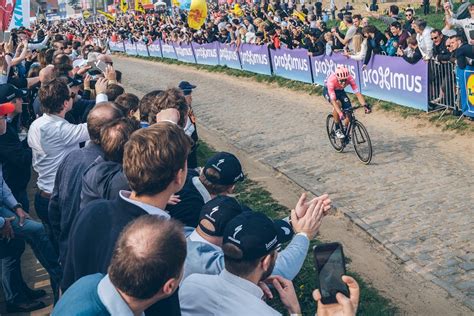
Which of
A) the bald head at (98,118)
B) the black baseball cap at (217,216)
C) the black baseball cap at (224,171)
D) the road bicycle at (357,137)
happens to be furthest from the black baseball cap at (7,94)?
the road bicycle at (357,137)

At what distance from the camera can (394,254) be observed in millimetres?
7676

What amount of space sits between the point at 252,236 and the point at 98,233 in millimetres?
980

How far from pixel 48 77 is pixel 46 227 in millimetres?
3049

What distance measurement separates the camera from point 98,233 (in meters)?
3.58

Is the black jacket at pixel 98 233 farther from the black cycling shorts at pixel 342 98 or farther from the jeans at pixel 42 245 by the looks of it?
the black cycling shorts at pixel 342 98

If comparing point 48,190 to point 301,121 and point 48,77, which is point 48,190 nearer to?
point 48,77

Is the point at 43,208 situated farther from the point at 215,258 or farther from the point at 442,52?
the point at 442,52

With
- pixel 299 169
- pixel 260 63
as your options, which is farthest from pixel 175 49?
pixel 299 169

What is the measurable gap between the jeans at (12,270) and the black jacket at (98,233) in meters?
2.73

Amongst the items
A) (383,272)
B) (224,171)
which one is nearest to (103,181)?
(224,171)

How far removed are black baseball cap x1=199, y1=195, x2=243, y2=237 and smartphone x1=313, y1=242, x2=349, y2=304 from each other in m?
Result: 0.99

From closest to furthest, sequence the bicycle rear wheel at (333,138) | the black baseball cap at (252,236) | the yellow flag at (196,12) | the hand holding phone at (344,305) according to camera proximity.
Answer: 1. the hand holding phone at (344,305)
2. the black baseball cap at (252,236)
3. the bicycle rear wheel at (333,138)
4. the yellow flag at (196,12)

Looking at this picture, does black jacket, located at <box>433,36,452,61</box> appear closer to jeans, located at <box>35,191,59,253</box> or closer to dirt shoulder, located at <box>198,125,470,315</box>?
dirt shoulder, located at <box>198,125,470,315</box>

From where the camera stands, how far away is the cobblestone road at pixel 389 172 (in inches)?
303
